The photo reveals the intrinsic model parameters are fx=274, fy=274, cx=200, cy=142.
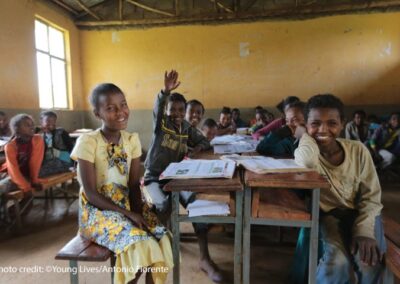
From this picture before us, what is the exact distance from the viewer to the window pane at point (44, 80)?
5.38m

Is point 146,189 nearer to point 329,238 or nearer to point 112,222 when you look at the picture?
point 112,222

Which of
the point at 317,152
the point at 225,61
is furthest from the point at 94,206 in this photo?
the point at 225,61

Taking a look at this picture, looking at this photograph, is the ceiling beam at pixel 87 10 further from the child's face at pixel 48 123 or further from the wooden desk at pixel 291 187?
the wooden desk at pixel 291 187

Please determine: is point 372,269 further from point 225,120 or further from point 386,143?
point 386,143

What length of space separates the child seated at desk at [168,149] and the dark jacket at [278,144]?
55 centimetres

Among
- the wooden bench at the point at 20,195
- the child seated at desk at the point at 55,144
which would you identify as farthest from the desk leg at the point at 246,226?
the child seated at desk at the point at 55,144

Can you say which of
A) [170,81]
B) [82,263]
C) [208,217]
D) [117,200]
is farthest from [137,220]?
[82,263]

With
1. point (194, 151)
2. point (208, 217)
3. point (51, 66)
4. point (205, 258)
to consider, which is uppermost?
point (51, 66)

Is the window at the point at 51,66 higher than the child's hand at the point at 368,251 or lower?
higher

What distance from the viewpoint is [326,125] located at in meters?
1.41

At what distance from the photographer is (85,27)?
6629 mm

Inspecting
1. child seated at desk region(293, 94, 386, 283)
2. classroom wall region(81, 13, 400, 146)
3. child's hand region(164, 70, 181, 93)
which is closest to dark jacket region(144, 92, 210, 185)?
child's hand region(164, 70, 181, 93)

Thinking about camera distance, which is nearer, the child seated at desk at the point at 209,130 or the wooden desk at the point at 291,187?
the wooden desk at the point at 291,187

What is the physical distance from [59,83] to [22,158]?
12.8 ft
